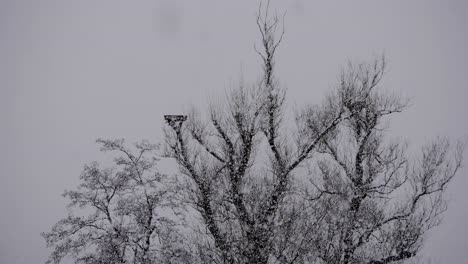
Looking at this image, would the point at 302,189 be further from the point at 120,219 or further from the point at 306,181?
the point at 120,219

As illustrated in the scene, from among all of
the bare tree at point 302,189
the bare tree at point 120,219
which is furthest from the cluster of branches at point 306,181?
the bare tree at point 120,219

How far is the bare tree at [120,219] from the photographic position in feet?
54.2

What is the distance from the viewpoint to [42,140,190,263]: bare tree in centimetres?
1652

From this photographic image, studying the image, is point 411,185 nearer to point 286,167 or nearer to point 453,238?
point 286,167

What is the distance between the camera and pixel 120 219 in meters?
17.5

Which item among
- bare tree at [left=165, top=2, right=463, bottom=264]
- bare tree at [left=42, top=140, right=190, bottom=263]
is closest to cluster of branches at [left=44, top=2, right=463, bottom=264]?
bare tree at [left=165, top=2, right=463, bottom=264]

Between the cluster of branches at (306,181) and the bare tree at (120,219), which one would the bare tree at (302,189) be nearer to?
the cluster of branches at (306,181)

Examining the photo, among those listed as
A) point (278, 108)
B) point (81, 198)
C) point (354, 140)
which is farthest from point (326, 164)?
point (81, 198)

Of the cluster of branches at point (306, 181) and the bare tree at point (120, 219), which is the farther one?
the bare tree at point (120, 219)

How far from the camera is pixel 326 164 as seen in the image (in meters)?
14.2

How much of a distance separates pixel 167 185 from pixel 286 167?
741cm

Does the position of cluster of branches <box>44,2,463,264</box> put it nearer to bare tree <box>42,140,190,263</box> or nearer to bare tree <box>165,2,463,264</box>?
bare tree <box>165,2,463,264</box>

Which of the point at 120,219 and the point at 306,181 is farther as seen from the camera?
the point at 120,219

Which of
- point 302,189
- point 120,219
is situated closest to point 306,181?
point 302,189
